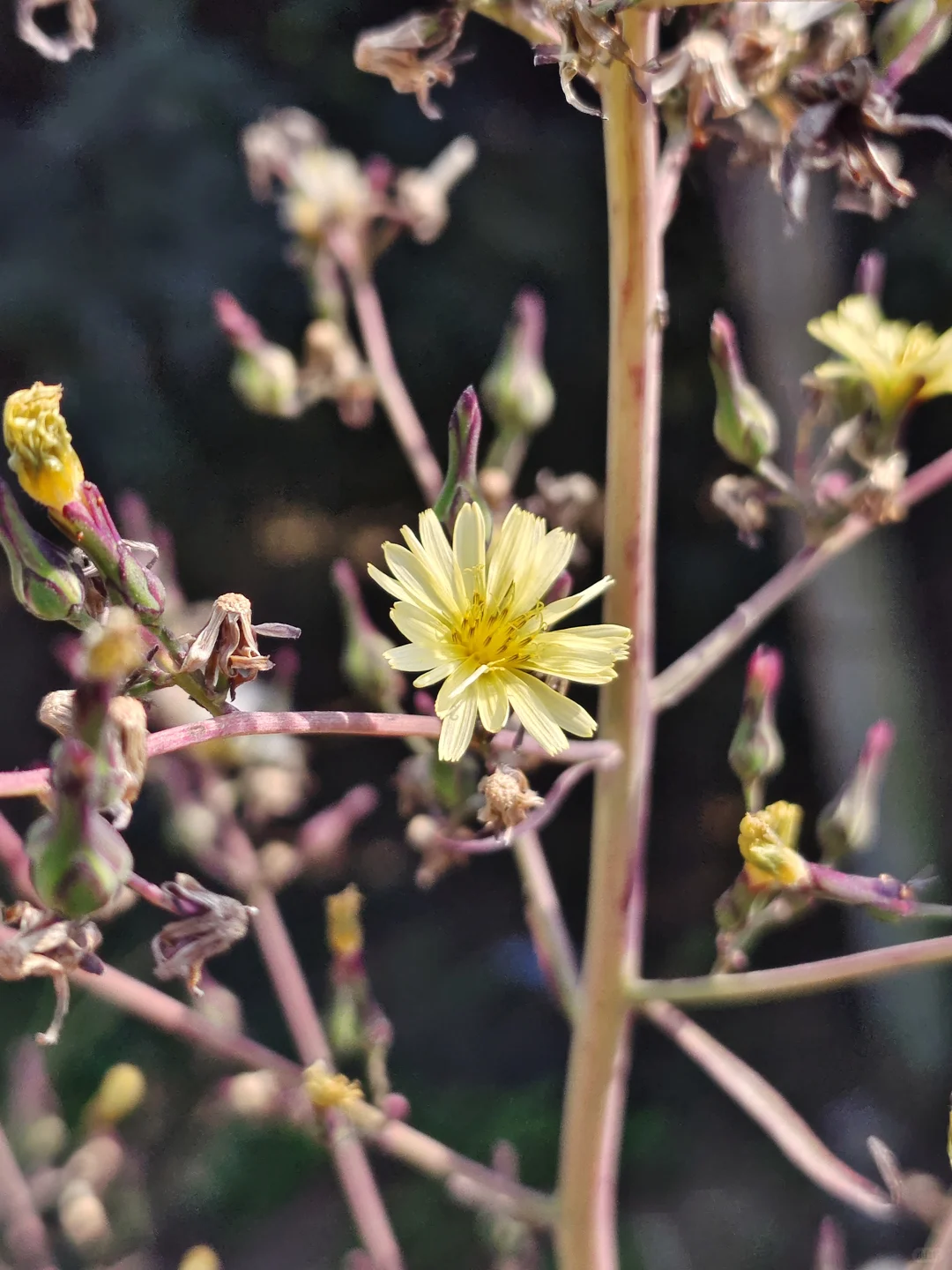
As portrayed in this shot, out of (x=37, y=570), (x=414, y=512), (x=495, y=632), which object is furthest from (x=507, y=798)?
(x=414, y=512)

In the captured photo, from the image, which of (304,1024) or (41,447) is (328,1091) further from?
(41,447)

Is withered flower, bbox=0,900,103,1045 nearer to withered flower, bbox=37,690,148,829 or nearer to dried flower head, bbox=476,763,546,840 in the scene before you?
withered flower, bbox=37,690,148,829

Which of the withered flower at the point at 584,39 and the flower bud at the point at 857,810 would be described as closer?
the withered flower at the point at 584,39

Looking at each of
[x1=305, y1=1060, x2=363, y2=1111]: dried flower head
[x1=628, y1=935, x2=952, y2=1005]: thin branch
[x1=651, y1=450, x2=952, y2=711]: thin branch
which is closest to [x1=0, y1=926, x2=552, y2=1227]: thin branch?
[x1=305, y1=1060, x2=363, y2=1111]: dried flower head

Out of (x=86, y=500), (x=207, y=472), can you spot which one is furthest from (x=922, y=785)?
(x=86, y=500)

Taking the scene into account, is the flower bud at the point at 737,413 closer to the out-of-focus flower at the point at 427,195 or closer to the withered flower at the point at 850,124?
the withered flower at the point at 850,124

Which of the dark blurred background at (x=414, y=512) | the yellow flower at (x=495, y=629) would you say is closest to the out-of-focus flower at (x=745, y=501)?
the yellow flower at (x=495, y=629)
